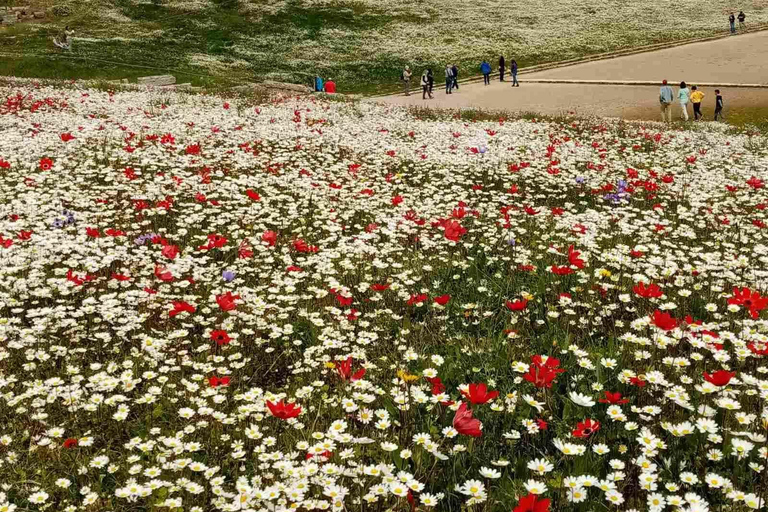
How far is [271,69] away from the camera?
49812 mm

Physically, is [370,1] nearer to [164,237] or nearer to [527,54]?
[527,54]

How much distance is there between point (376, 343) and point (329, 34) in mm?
62746

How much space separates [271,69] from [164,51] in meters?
9.18

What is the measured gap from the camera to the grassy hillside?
45656 millimetres

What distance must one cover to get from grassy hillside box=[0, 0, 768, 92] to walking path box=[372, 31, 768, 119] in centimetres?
741

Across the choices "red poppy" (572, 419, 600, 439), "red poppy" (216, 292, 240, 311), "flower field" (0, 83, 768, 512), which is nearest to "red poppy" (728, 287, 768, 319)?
"flower field" (0, 83, 768, 512)

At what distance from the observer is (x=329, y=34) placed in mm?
62406

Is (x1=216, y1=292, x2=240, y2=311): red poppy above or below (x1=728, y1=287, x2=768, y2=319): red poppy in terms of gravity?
above

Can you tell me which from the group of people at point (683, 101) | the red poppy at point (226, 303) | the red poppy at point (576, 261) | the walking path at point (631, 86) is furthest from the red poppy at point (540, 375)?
the walking path at point (631, 86)

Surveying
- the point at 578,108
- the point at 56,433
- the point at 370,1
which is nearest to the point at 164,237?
the point at 56,433

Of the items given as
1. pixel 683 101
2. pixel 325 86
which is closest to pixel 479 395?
pixel 683 101

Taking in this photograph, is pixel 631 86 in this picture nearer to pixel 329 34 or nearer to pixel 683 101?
pixel 683 101

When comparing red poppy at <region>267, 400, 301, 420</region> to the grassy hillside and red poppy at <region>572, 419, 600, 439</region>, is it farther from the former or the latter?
the grassy hillside

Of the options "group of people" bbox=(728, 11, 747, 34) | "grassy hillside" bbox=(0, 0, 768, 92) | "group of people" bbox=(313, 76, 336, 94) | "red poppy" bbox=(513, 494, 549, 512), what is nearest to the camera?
"red poppy" bbox=(513, 494, 549, 512)
